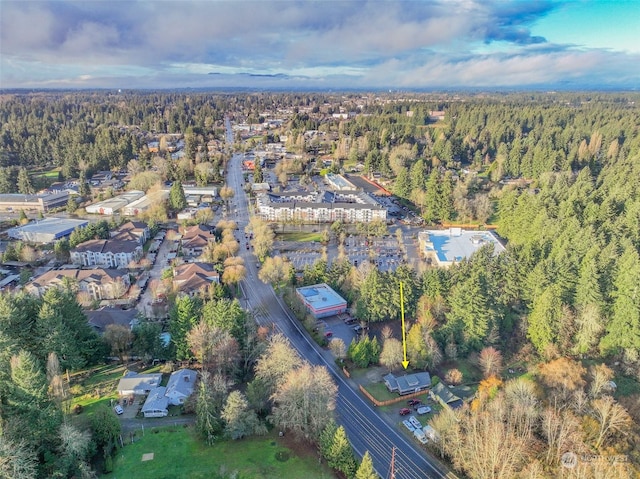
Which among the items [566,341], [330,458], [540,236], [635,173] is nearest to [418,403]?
[330,458]

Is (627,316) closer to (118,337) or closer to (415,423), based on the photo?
(415,423)

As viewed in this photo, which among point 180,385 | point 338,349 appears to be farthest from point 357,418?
point 180,385

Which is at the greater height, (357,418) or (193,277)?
(193,277)

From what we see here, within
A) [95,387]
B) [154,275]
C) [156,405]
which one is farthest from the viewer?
[154,275]

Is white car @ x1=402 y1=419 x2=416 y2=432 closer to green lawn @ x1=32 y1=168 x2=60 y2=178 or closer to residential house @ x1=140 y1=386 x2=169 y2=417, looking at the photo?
residential house @ x1=140 y1=386 x2=169 y2=417

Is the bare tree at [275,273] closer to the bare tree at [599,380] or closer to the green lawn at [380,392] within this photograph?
the green lawn at [380,392]
